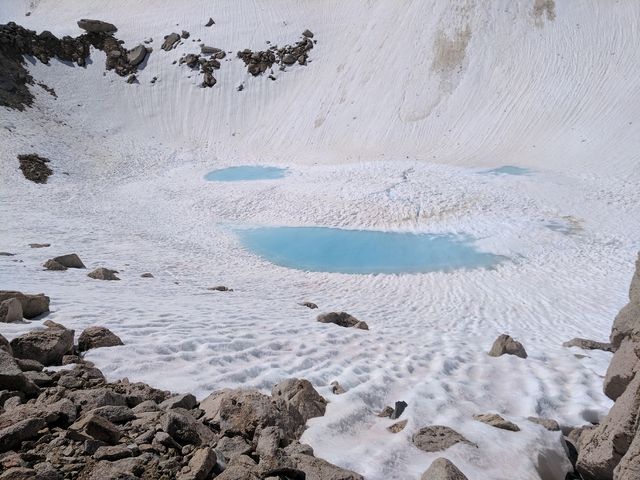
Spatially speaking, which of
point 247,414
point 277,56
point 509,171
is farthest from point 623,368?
point 277,56

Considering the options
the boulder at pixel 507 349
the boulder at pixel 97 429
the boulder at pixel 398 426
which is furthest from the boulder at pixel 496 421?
the boulder at pixel 97 429

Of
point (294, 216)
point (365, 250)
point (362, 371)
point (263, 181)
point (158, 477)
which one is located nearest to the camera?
point (158, 477)

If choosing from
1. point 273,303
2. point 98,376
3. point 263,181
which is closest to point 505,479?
point 98,376

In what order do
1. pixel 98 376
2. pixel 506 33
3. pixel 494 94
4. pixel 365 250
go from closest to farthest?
pixel 98 376 < pixel 365 250 < pixel 494 94 < pixel 506 33

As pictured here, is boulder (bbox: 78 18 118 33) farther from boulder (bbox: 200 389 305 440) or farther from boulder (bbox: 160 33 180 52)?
boulder (bbox: 200 389 305 440)

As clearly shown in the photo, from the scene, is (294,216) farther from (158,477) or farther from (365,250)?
(158,477)

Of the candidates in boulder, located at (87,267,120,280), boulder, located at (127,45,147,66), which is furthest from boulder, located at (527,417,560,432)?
boulder, located at (127,45,147,66)

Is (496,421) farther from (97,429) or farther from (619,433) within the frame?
(97,429)
